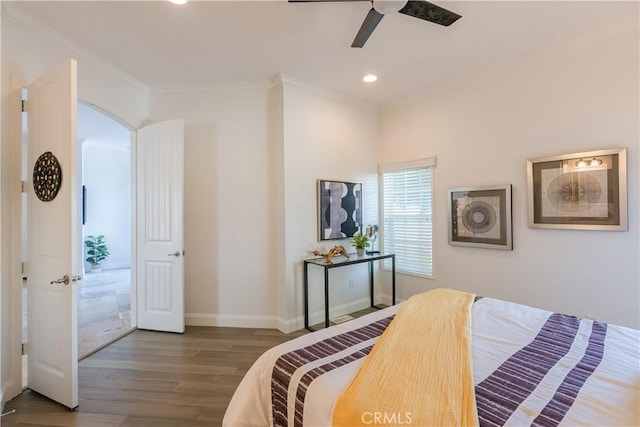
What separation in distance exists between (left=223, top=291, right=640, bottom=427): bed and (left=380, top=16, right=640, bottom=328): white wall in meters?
1.09

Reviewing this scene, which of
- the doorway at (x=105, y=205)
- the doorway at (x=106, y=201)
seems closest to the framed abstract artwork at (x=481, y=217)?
the doorway at (x=106, y=201)

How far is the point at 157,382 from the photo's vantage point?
2396 millimetres

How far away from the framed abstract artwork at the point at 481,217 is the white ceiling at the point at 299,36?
4.41 ft

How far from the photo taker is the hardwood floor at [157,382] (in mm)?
1986

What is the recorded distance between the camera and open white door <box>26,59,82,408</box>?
81.2 inches

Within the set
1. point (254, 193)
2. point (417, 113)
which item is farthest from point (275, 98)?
point (417, 113)

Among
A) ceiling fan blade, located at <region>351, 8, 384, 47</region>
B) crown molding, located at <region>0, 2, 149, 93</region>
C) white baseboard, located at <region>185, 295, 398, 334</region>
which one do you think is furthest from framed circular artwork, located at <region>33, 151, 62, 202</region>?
ceiling fan blade, located at <region>351, 8, 384, 47</region>

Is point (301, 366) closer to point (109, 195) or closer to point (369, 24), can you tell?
point (369, 24)

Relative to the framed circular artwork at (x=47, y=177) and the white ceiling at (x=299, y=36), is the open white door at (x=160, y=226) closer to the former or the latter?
the white ceiling at (x=299, y=36)

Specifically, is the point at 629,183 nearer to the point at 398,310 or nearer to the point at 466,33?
the point at 466,33

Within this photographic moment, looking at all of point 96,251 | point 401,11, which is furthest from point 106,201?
point 401,11

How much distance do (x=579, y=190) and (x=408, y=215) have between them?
6.14ft

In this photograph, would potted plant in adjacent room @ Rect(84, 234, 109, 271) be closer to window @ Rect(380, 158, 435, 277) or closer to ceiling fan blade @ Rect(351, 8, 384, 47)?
window @ Rect(380, 158, 435, 277)

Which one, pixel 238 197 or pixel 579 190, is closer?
pixel 579 190
